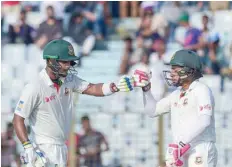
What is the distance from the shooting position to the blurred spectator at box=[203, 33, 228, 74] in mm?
15328

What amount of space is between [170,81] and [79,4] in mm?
7403

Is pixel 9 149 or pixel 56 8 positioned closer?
pixel 9 149

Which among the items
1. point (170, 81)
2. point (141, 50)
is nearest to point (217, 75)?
point (141, 50)

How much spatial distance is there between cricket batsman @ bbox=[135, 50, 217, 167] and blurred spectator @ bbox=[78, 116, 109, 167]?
418 cm

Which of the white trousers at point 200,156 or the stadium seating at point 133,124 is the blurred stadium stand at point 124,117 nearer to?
the stadium seating at point 133,124

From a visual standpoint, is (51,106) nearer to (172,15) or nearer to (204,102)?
(204,102)

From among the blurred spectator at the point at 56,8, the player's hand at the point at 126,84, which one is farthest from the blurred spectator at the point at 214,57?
the player's hand at the point at 126,84

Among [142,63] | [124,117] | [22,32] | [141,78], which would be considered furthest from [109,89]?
[22,32]

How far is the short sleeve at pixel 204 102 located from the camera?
8953 millimetres

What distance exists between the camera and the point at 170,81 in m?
9.90

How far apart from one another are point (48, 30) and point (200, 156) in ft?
25.1

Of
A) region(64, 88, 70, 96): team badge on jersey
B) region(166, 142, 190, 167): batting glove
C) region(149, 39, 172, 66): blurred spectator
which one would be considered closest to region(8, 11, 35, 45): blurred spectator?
region(149, 39, 172, 66): blurred spectator

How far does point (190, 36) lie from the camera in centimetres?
1581

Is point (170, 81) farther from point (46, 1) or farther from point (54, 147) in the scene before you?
point (46, 1)
